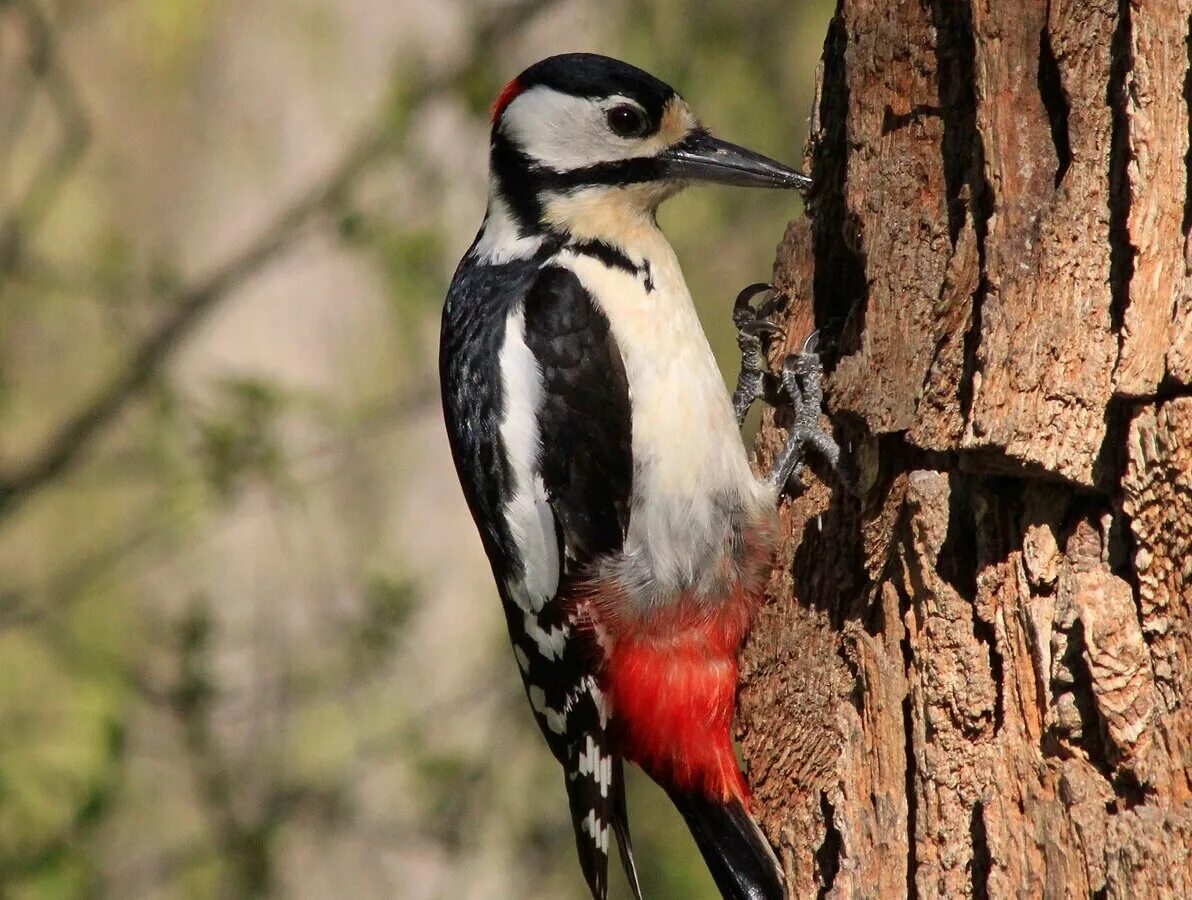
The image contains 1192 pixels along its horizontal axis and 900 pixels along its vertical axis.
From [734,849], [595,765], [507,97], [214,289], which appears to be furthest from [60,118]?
[734,849]

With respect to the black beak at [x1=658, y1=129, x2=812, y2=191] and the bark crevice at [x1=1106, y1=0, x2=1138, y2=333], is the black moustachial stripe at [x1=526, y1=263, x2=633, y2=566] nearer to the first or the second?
the black beak at [x1=658, y1=129, x2=812, y2=191]

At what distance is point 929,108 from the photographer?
2.26m

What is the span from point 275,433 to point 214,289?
54cm

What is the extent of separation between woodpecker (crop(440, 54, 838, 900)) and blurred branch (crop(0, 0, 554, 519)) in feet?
5.14

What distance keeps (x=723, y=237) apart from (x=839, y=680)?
2975mm

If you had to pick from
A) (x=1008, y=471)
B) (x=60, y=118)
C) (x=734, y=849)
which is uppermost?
(x=60, y=118)

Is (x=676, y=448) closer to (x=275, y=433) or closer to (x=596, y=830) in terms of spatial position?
(x=596, y=830)

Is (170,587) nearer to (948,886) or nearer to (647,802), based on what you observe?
(647,802)

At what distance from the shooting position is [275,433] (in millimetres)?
4828

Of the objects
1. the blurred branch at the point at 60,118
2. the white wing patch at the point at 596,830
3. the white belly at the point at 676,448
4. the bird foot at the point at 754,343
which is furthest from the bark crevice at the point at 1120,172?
the blurred branch at the point at 60,118

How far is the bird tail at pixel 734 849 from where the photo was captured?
2.45 m

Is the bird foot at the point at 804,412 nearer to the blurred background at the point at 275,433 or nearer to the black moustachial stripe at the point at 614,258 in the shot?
the black moustachial stripe at the point at 614,258

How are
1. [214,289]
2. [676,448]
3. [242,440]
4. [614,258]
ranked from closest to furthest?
[676,448]
[614,258]
[242,440]
[214,289]

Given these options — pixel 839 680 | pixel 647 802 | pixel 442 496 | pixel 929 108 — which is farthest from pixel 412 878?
pixel 929 108
